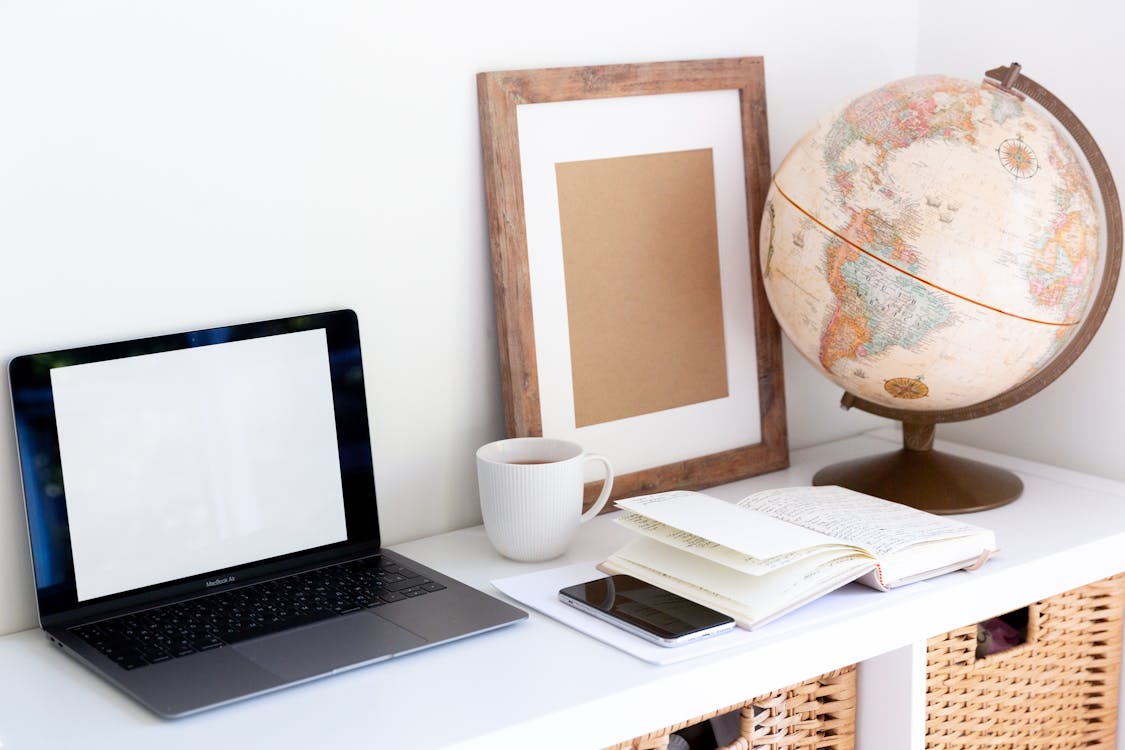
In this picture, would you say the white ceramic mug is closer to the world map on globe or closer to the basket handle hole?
the world map on globe

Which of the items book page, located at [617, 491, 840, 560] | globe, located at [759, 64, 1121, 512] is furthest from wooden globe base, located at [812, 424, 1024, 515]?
book page, located at [617, 491, 840, 560]

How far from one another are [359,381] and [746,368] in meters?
0.48

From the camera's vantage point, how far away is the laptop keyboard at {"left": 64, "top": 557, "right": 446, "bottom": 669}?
Answer: 37.4 inches

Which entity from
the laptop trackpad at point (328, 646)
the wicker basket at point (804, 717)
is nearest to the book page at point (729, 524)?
the wicker basket at point (804, 717)

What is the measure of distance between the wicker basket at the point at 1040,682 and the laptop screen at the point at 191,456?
0.57m

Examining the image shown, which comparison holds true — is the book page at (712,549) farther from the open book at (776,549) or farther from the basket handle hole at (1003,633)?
the basket handle hole at (1003,633)

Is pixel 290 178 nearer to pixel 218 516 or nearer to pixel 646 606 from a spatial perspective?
pixel 218 516

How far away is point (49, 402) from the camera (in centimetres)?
99

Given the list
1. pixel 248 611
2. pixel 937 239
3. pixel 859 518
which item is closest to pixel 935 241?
pixel 937 239

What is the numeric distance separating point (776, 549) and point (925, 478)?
40 centimetres

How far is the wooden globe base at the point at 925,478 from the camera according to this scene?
4.19 feet

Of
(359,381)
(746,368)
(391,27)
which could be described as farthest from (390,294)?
(746,368)

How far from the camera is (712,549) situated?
102 cm

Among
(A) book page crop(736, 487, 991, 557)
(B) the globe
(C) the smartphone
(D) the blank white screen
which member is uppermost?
(B) the globe
